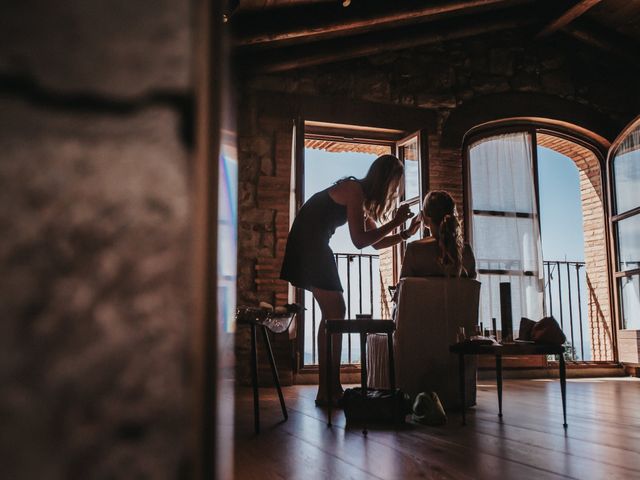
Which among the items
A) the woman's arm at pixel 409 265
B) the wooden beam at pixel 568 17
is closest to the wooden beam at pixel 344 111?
the wooden beam at pixel 568 17

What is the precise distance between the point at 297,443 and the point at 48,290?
210 centimetres

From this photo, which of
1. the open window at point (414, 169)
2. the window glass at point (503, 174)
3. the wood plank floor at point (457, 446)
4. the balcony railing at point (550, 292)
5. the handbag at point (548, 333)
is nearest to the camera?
the wood plank floor at point (457, 446)

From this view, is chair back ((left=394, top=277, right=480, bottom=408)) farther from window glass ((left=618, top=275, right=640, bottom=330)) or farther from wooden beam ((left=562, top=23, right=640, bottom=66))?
wooden beam ((left=562, top=23, right=640, bottom=66))

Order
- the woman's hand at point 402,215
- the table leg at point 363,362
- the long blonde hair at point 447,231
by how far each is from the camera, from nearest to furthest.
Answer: the table leg at point 363,362 → the woman's hand at point 402,215 → the long blonde hair at point 447,231

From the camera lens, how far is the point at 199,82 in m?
0.29

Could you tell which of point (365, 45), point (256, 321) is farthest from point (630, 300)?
point (256, 321)

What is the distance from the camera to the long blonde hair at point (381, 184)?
3242 mm

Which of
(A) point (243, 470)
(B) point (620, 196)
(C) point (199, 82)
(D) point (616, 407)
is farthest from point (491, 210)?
(C) point (199, 82)

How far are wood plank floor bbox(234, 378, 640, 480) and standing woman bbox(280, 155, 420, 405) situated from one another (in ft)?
2.08

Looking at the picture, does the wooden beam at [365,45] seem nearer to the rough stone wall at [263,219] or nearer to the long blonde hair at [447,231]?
the rough stone wall at [263,219]

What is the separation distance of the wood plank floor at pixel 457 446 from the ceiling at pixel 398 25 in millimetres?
3142

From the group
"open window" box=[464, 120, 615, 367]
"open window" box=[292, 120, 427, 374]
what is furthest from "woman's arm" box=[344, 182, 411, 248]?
"open window" box=[464, 120, 615, 367]

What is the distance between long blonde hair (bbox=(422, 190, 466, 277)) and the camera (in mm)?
3346

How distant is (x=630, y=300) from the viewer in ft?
19.3
